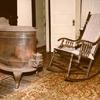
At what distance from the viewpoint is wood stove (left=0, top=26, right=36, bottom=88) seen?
326cm

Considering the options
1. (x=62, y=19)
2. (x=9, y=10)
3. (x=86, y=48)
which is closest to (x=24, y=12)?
(x=9, y=10)

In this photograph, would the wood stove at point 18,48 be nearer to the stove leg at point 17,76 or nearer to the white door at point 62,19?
the stove leg at point 17,76

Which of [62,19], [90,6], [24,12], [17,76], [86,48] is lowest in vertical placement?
[17,76]

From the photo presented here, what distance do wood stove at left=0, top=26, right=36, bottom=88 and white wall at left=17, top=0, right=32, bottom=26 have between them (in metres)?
1.74

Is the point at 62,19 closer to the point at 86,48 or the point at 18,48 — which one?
the point at 86,48

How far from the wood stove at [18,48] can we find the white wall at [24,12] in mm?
1744

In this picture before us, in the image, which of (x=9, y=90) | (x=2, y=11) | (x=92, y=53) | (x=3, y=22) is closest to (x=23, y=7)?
(x=2, y=11)

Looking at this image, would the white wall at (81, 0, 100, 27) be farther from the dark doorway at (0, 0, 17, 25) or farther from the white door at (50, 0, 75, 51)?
the dark doorway at (0, 0, 17, 25)

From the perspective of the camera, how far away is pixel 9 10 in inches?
178

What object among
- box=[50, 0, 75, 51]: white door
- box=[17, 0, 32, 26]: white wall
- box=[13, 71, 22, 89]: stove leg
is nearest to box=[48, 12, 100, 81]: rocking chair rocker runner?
box=[13, 71, 22, 89]: stove leg

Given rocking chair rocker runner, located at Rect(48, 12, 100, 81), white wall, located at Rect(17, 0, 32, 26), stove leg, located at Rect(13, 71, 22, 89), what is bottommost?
stove leg, located at Rect(13, 71, 22, 89)

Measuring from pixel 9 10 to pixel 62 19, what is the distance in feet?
5.62

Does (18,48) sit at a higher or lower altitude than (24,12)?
lower

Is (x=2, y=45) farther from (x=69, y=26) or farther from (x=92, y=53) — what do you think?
(x=69, y=26)
